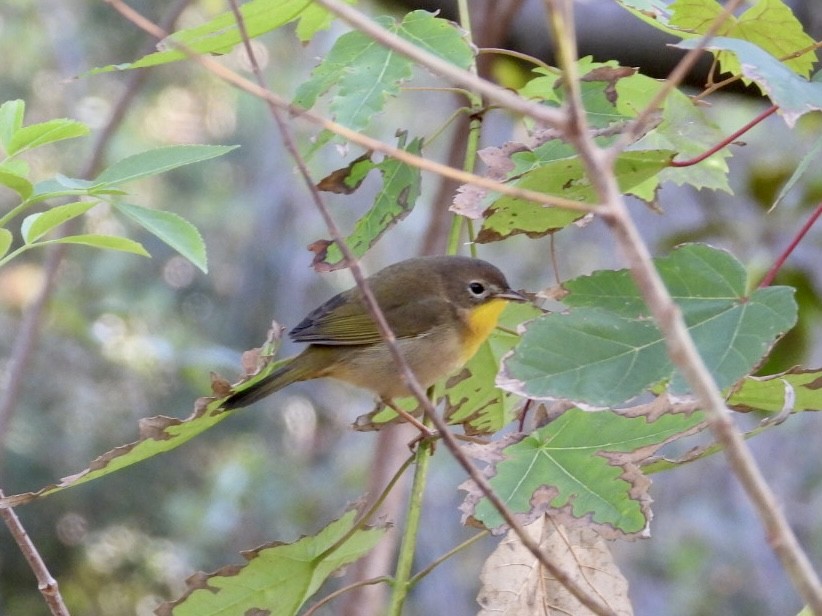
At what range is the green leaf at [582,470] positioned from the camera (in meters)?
1.20

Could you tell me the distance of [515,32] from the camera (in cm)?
296

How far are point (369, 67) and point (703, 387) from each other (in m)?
0.85

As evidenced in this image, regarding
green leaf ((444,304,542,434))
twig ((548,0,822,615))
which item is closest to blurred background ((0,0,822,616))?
green leaf ((444,304,542,434))

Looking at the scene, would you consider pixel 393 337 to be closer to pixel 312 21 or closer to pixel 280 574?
pixel 280 574

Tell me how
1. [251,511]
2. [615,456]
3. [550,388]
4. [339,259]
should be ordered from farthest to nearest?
[251,511]
[339,259]
[615,456]
[550,388]

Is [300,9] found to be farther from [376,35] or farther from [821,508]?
[821,508]

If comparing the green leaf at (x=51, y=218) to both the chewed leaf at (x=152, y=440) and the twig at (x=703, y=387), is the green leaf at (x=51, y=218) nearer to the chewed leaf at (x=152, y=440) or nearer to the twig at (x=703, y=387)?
the chewed leaf at (x=152, y=440)

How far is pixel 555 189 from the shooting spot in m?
1.28

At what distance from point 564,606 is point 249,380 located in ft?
1.65

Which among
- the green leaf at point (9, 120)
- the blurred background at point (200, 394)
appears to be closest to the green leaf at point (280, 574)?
the green leaf at point (9, 120)

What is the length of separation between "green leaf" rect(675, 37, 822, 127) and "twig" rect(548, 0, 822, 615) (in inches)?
21.6

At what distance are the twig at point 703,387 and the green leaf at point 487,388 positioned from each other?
3.10ft

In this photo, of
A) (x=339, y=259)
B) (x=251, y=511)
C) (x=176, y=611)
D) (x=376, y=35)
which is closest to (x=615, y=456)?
(x=339, y=259)

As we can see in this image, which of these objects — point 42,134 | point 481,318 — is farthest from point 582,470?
point 481,318
